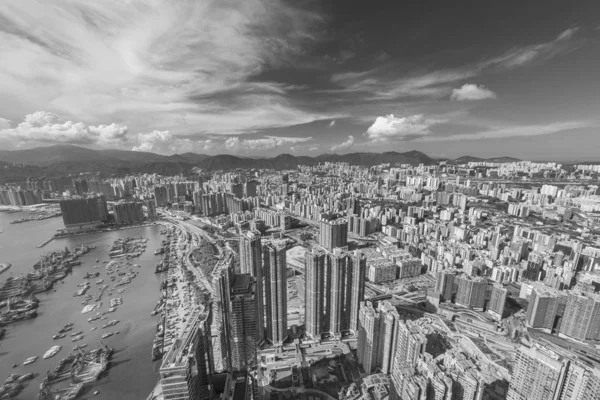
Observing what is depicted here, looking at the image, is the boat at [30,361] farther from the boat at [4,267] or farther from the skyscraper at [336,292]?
the boat at [4,267]

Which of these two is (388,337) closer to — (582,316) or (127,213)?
(582,316)

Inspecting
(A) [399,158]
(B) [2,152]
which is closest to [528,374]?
(A) [399,158]

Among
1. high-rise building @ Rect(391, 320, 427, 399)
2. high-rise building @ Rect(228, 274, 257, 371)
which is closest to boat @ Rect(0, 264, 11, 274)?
high-rise building @ Rect(228, 274, 257, 371)

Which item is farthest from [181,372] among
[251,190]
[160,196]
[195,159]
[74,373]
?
[195,159]

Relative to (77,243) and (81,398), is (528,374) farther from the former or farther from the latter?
(77,243)

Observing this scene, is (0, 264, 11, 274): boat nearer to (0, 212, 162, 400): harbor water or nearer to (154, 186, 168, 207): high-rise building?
(0, 212, 162, 400): harbor water
